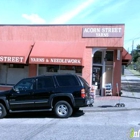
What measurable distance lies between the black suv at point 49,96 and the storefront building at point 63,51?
17.7 feet

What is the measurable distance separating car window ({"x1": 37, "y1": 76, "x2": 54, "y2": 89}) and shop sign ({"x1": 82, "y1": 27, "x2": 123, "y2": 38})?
287 inches

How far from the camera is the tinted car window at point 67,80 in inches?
441

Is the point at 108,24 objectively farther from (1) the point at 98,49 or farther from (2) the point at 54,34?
(2) the point at 54,34

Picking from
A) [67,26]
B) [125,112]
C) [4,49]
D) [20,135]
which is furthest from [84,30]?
[20,135]

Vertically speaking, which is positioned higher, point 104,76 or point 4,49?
point 4,49

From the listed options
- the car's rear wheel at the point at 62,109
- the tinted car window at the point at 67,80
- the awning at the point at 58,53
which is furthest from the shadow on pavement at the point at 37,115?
the awning at the point at 58,53

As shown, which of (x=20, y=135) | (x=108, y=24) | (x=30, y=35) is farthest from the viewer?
(x=30, y=35)

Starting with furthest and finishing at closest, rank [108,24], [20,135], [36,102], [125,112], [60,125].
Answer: [108,24], [125,112], [36,102], [60,125], [20,135]

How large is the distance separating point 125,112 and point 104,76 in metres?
7.19

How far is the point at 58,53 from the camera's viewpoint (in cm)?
1731

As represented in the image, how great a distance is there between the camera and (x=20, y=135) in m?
8.14

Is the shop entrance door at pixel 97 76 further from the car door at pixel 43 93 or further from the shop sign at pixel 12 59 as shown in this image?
the car door at pixel 43 93

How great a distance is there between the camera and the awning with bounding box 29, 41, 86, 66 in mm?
16828

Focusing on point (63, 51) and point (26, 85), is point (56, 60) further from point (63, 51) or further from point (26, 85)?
point (26, 85)
